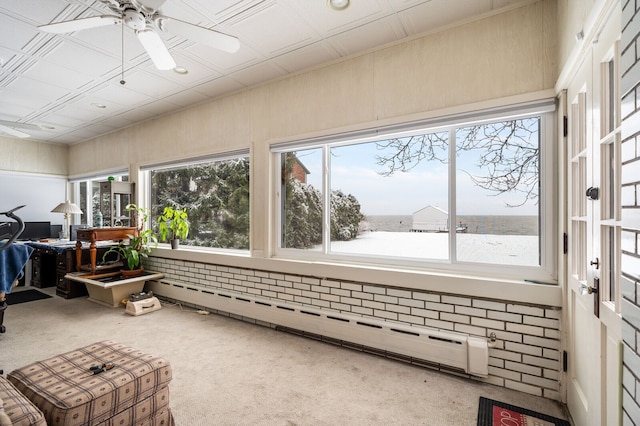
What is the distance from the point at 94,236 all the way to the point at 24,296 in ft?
6.09

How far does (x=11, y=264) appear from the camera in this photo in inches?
117

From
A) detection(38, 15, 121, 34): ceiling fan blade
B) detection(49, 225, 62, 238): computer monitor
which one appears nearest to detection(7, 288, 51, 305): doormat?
detection(49, 225, 62, 238): computer monitor

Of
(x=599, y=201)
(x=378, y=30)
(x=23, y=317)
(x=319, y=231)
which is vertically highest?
(x=378, y=30)

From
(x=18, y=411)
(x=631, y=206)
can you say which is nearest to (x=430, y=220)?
(x=631, y=206)

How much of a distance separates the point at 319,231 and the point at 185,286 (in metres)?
2.21

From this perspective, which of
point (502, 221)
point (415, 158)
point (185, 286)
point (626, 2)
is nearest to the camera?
point (626, 2)

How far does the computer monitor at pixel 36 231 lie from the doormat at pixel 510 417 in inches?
289

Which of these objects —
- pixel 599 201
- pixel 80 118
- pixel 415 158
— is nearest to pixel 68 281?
pixel 80 118

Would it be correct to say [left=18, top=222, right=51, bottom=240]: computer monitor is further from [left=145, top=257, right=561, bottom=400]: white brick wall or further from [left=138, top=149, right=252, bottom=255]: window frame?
[left=145, top=257, right=561, bottom=400]: white brick wall

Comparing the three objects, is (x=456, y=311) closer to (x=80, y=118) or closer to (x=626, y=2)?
(x=626, y=2)

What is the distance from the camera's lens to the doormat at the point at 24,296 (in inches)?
175

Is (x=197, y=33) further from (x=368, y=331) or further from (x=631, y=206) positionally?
(x=368, y=331)

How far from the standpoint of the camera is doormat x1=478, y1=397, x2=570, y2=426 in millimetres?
1810

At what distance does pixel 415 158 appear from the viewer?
107 inches
